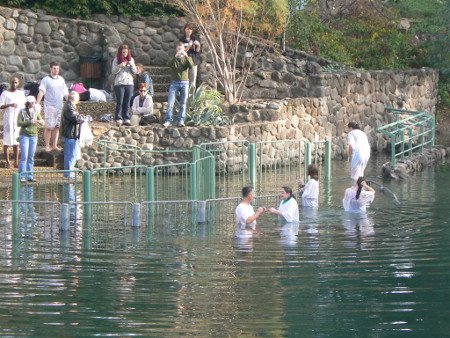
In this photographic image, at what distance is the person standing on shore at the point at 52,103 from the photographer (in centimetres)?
2617

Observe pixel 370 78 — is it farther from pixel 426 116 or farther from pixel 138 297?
pixel 138 297

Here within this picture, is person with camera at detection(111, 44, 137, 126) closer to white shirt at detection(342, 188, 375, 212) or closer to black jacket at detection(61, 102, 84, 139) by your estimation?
black jacket at detection(61, 102, 84, 139)

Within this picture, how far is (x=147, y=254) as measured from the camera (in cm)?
1744

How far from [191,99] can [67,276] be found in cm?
1282

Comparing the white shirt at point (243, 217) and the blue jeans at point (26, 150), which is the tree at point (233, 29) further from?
the white shirt at point (243, 217)

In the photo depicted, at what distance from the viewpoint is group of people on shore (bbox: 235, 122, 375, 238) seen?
19.3m

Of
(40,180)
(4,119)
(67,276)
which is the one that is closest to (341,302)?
(67,276)

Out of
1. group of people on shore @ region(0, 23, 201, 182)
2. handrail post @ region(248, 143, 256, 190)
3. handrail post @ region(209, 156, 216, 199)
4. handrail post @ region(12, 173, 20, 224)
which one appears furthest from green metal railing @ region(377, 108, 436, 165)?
handrail post @ region(12, 173, 20, 224)

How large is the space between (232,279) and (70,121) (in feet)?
29.8

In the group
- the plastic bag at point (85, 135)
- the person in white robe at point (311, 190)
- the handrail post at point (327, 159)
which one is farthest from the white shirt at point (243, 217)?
the handrail post at point (327, 159)

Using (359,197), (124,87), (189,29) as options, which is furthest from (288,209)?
(189,29)

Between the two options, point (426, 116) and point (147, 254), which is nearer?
point (147, 254)

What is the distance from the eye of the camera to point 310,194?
2162cm

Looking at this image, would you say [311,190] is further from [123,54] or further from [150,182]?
[123,54]
